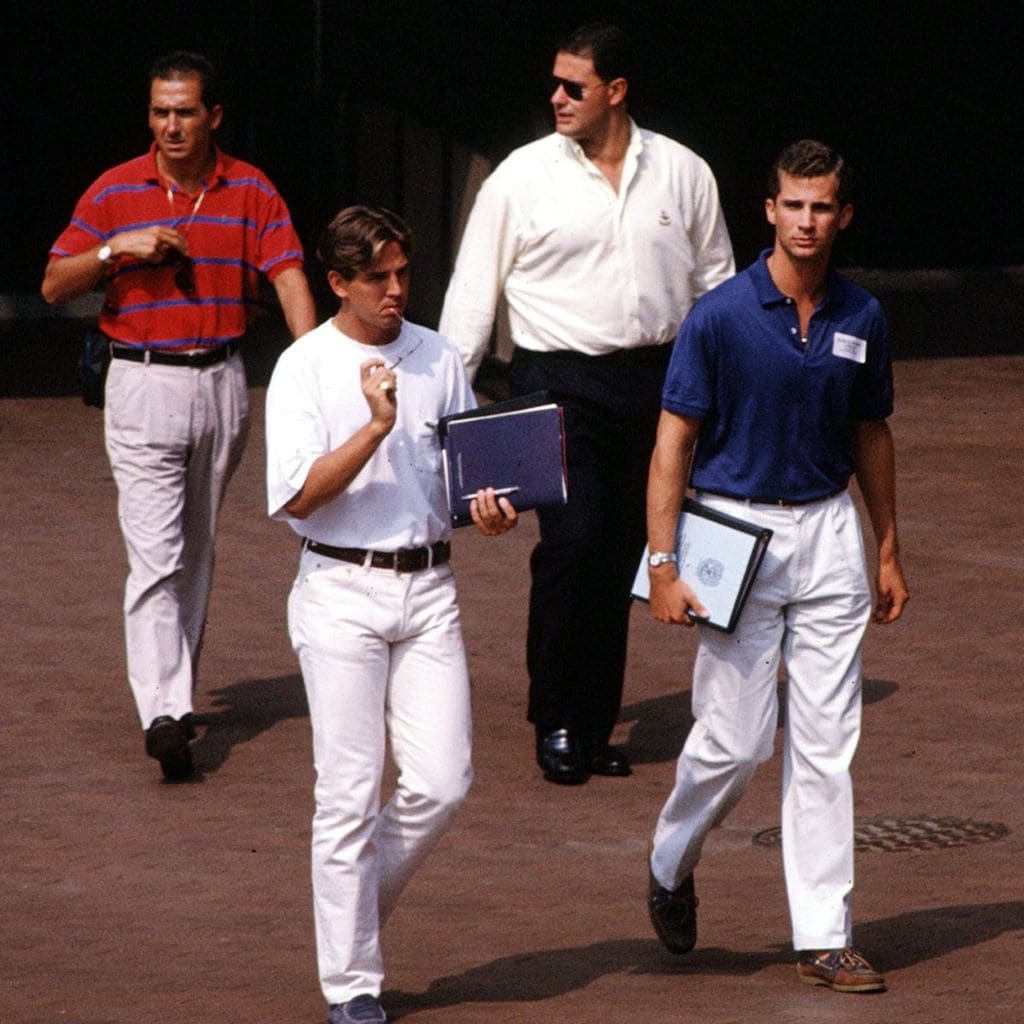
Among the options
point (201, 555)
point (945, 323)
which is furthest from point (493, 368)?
point (201, 555)

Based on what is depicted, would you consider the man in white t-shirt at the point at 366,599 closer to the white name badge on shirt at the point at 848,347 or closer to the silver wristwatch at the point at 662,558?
the silver wristwatch at the point at 662,558

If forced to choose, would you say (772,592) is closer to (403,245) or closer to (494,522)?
(494,522)

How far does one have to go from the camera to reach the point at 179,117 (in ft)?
26.6

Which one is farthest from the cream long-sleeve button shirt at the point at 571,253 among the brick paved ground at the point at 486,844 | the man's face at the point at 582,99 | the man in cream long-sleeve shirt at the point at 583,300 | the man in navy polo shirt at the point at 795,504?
the man in navy polo shirt at the point at 795,504

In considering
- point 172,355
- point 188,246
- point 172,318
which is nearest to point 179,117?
point 188,246

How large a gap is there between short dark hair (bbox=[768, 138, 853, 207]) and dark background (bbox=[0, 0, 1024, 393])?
424 inches

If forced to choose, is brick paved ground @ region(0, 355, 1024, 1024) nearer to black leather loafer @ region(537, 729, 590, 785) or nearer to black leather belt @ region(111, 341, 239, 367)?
black leather loafer @ region(537, 729, 590, 785)

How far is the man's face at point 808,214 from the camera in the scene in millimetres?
6102

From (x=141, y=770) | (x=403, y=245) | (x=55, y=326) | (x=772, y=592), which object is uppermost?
(x=403, y=245)

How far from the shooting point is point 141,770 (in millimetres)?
8297

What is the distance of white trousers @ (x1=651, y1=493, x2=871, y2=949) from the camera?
20.4 feet

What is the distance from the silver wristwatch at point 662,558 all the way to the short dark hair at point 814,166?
35.0 inches

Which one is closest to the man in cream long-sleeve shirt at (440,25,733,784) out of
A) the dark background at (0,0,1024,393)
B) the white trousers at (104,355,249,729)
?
the white trousers at (104,355,249,729)

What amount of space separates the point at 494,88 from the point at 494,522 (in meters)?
10.6
